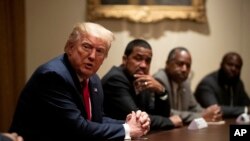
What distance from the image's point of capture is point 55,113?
206cm

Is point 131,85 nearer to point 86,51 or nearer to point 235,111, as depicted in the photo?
point 86,51

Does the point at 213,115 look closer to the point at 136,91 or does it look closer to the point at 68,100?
the point at 136,91

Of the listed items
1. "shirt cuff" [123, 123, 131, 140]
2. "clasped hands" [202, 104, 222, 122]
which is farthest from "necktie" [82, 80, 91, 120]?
"clasped hands" [202, 104, 222, 122]

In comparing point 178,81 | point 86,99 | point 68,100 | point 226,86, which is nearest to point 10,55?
point 178,81

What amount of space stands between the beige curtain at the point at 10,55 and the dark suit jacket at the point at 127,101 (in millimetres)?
1088

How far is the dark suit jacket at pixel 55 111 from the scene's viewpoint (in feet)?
6.72

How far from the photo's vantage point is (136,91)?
9.46 feet

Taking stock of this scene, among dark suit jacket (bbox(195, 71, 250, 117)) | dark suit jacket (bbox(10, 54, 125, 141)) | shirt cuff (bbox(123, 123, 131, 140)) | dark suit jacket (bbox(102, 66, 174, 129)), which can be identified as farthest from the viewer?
dark suit jacket (bbox(195, 71, 250, 117))

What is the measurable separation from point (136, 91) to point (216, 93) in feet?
3.92

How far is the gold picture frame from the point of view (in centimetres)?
382

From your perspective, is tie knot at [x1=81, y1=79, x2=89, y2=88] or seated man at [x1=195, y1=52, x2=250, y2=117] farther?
seated man at [x1=195, y1=52, x2=250, y2=117]

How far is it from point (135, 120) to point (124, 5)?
1.85 metres

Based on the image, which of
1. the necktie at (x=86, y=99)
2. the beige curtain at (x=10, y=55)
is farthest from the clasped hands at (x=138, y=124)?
the beige curtain at (x=10, y=55)

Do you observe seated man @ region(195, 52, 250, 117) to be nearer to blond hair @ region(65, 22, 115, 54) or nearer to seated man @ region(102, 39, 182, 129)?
seated man @ region(102, 39, 182, 129)
